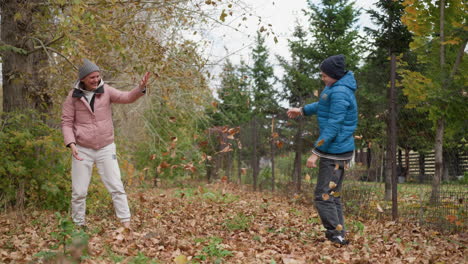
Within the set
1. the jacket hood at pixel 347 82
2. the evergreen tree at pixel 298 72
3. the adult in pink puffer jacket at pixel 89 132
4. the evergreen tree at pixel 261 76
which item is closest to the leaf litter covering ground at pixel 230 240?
the adult in pink puffer jacket at pixel 89 132

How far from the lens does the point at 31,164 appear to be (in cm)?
645

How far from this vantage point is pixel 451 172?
6051 mm

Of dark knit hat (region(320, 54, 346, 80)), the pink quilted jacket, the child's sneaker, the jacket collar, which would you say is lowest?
the child's sneaker

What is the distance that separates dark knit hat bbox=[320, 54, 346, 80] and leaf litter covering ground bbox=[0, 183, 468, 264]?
184 cm

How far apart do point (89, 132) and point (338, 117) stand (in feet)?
9.01

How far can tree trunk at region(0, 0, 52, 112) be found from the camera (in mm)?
6898

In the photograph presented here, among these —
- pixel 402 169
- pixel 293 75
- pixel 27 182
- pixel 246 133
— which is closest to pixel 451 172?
pixel 402 169

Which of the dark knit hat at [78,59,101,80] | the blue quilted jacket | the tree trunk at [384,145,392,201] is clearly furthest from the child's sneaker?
the dark knit hat at [78,59,101,80]

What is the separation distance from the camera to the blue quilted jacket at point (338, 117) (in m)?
4.52

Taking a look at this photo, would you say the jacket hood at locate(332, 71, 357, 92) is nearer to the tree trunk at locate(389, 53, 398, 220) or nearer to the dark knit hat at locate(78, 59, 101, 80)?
the tree trunk at locate(389, 53, 398, 220)

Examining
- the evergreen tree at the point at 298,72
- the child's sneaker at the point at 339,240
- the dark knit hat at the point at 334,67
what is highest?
the evergreen tree at the point at 298,72

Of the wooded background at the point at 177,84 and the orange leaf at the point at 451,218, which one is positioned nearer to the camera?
the orange leaf at the point at 451,218

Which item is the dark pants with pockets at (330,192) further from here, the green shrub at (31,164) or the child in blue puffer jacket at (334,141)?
the green shrub at (31,164)

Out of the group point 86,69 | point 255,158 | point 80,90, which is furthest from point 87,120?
point 255,158
